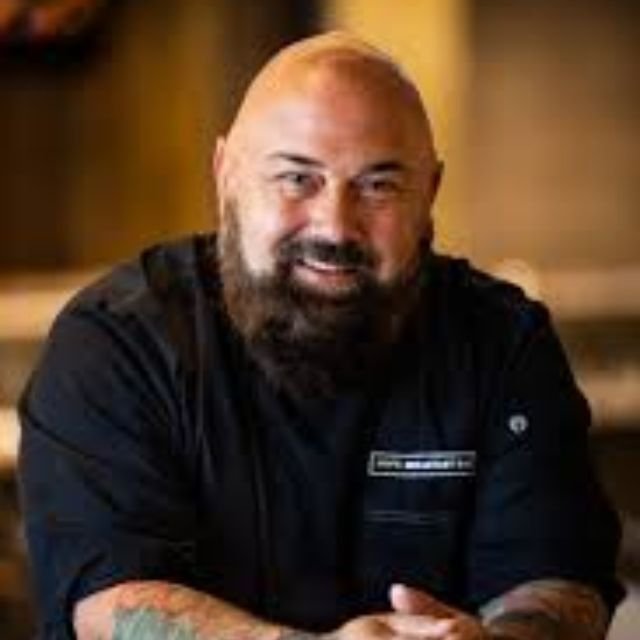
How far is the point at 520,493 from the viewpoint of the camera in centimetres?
225

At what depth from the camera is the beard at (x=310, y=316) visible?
219 centimetres

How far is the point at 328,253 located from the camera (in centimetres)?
214

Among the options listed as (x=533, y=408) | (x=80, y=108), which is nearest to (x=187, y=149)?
(x=80, y=108)

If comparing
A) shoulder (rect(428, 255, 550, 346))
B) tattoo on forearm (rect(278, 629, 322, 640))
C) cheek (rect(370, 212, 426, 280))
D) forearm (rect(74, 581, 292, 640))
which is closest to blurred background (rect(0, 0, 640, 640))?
shoulder (rect(428, 255, 550, 346))

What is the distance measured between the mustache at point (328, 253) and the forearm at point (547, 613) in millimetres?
400

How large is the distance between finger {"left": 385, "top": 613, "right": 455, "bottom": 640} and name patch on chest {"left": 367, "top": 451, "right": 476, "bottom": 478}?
0.29 m

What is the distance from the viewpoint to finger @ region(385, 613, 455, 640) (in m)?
1.93

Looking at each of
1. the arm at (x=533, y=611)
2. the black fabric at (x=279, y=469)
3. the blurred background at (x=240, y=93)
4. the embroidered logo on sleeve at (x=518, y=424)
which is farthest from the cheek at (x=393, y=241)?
the blurred background at (x=240, y=93)

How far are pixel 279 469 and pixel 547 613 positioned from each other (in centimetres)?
33

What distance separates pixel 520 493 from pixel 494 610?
14 cm

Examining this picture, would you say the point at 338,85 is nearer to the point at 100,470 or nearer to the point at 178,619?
the point at 100,470

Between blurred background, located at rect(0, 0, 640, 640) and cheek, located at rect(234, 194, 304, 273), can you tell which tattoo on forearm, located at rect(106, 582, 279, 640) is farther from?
blurred background, located at rect(0, 0, 640, 640)

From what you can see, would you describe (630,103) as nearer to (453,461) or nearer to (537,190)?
(537,190)


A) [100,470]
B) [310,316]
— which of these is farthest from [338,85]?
[100,470]
